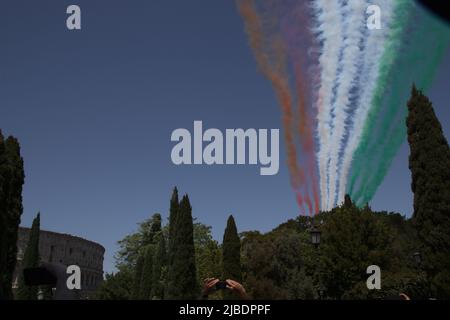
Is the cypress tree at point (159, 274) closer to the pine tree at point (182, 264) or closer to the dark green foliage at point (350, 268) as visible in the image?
the dark green foliage at point (350, 268)

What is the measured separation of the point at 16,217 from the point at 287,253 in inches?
1179

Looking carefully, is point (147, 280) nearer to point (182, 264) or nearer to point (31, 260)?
point (31, 260)

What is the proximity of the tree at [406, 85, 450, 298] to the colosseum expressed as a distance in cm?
7901

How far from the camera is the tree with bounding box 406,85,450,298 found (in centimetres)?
2350

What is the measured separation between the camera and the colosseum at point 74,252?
9081cm

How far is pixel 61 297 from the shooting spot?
221 inches

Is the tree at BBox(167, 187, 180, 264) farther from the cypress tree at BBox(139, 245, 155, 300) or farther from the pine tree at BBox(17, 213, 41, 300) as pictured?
the pine tree at BBox(17, 213, 41, 300)

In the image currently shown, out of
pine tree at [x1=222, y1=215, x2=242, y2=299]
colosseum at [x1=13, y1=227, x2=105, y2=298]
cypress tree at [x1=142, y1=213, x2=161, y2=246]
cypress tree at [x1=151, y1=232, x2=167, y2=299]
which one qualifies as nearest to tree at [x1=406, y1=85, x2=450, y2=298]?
pine tree at [x1=222, y1=215, x2=242, y2=299]

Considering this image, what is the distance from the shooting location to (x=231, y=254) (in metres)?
43.3

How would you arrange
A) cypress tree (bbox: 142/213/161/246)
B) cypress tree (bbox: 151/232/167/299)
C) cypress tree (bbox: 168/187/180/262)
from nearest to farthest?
cypress tree (bbox: 168/187/180/262), cypress tree (bbox: 151/232/167/299), cypress tree (bbox: 142/213/161/246)

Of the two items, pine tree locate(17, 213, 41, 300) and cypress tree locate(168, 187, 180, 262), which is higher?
cypress tree locate(168, 187, 180, 262)

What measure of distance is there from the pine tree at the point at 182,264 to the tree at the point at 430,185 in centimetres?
1900
